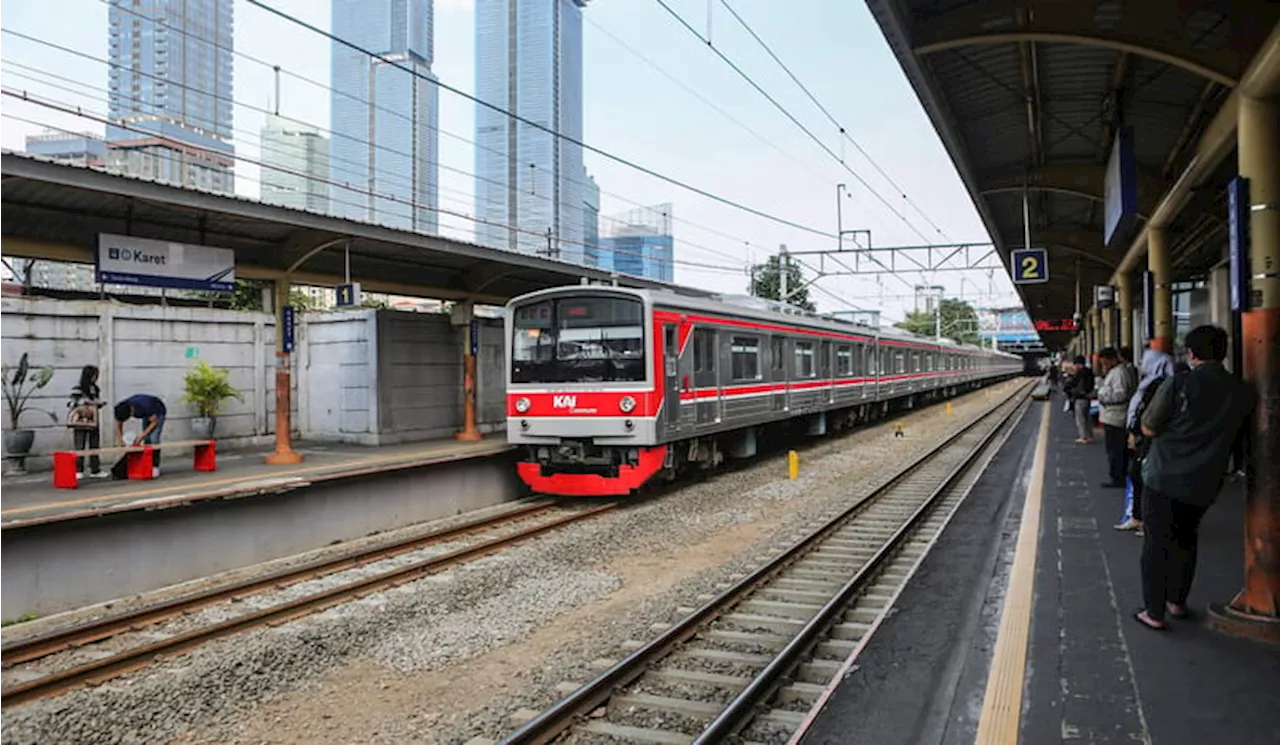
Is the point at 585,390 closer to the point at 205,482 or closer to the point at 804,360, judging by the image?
the point at 205,482

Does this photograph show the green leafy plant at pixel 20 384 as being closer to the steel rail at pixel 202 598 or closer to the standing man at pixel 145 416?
the standing man at pixel 145 416

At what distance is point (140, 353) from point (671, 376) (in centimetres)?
749

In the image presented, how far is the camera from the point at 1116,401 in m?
8.81

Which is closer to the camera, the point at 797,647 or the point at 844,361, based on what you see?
the point at 797,647

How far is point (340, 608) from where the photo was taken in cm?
670

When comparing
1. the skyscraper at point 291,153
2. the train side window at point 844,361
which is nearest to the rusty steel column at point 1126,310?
the train side window at point 844,361

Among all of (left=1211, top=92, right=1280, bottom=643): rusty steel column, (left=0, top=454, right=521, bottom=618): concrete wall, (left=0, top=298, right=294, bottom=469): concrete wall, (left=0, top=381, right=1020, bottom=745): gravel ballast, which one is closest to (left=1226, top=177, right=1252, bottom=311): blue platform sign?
(left=1211, top=92, right=1280, bottom=643): rusty steel column

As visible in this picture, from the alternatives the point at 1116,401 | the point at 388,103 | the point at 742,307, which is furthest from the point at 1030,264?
the point at 388,103

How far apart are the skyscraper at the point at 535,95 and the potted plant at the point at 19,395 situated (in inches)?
387

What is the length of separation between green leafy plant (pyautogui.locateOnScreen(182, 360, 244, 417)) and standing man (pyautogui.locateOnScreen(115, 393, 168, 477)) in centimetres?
177

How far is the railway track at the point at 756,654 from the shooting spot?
4301mm

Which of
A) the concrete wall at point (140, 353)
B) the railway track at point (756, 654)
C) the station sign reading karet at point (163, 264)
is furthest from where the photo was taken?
the concrete wall at point (140, 353)

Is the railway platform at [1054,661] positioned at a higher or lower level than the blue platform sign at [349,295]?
lower

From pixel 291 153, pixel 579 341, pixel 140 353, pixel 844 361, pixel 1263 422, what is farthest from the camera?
pixel 844 361
